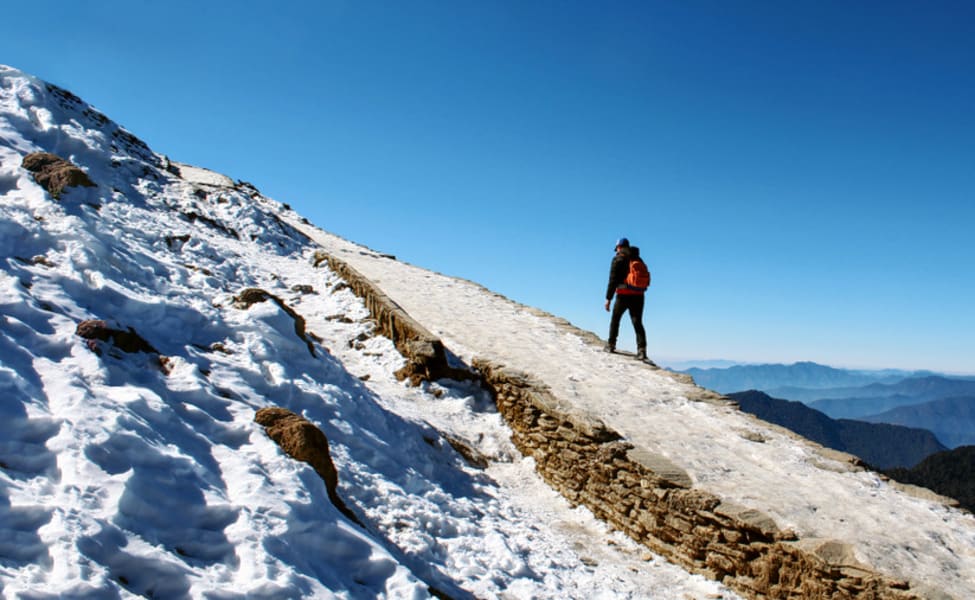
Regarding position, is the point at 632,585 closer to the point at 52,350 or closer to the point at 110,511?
the point at 110,511

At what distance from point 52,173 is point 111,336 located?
638 cm

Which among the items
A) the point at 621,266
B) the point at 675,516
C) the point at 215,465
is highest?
the point at 621,266

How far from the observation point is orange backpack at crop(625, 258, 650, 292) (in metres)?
13.4

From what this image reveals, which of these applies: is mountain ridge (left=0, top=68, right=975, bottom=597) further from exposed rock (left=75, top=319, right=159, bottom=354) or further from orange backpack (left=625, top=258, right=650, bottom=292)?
orange backpack (left=625, top=258, right=650, bottom=292)

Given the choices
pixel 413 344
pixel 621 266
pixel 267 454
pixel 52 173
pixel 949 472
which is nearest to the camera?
pixel 267 454

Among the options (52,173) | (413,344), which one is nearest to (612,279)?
(413,344)

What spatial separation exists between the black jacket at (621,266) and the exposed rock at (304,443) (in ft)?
31.2

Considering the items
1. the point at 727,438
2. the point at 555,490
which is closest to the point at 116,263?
the point at 555,490

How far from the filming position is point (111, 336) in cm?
599

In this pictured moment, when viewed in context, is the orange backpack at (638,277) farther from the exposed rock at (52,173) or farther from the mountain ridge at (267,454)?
the exposed rock at (52,173)

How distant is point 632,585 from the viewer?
22.0 feet

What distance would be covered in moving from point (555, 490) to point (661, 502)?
2.24m

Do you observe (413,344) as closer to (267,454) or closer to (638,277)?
(638,277)

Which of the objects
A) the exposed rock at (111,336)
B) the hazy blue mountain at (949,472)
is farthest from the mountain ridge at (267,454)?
the hazy blue mountain at (949,472)
